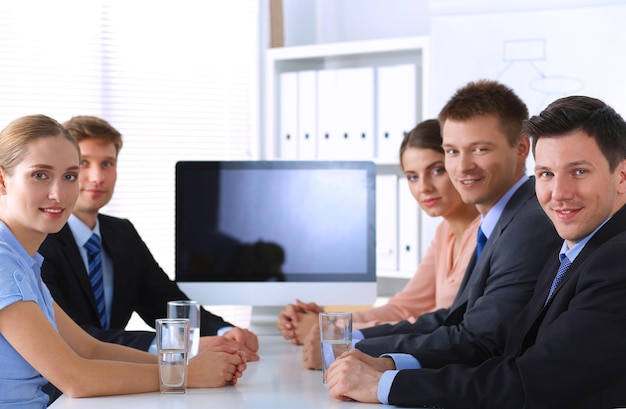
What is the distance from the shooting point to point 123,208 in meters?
3.92

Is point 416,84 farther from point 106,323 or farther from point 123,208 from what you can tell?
point 106,323

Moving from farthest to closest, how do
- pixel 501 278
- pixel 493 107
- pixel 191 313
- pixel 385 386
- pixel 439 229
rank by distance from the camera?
pixel 439 229 < pixel 493 107 < pixel 191 313 < pixel 501 278 < pixel 385 386

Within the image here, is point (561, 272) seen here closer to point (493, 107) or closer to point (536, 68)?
point (493, 107)

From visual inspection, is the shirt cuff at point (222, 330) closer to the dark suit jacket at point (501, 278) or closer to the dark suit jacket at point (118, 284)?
the dark suit jacket at point (118, 284)

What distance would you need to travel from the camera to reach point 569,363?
5.20ft

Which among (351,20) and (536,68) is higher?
(351,20)

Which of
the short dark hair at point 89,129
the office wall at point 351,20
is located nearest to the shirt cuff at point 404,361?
the short dark hair at point 89,129

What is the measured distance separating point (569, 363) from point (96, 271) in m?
1.62

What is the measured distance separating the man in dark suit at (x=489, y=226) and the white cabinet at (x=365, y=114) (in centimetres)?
122

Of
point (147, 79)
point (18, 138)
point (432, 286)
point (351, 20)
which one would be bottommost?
point (432, 286)

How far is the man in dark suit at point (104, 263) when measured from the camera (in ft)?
8.50

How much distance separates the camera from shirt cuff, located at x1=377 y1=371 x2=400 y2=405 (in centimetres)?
170

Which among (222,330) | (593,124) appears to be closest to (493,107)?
(593,124)

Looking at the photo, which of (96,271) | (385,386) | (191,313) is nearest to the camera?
(385,386)
